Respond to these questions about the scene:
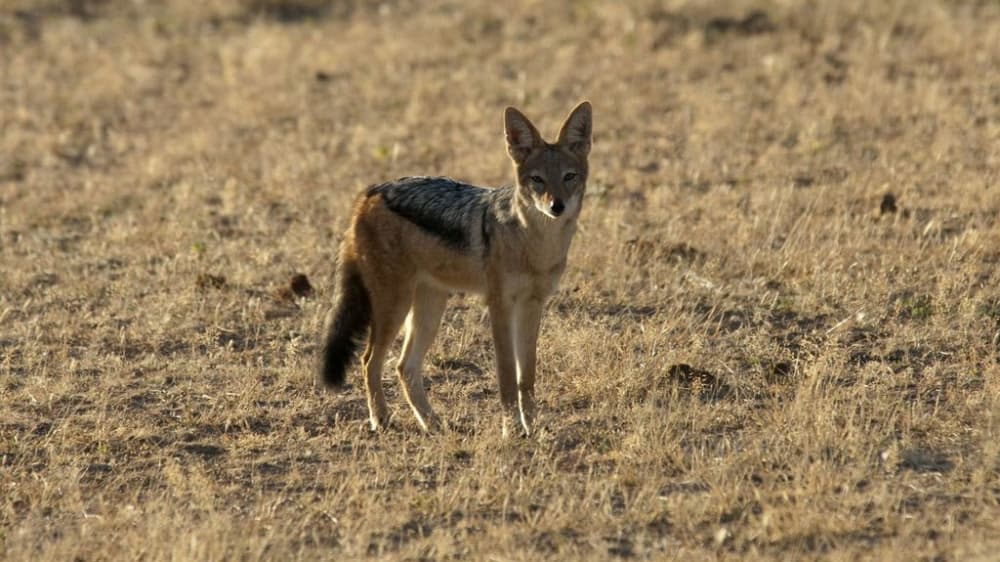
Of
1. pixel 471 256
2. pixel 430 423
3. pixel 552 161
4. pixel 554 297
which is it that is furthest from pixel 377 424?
pixel 554 297

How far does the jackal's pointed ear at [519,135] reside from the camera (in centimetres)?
761

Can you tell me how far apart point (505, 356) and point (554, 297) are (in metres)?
2.21

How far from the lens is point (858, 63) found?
50.3 ft

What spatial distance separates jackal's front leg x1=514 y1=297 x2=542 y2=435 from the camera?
7.48m

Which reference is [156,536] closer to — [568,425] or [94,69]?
[568,425]

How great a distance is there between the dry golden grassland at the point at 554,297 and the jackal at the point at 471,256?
0.93 ft

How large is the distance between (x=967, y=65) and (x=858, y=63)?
3.65 feet

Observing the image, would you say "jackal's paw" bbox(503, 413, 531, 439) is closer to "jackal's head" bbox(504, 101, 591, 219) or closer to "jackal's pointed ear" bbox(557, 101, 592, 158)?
"jackal's head" bbox(504, 101, 591, 219)

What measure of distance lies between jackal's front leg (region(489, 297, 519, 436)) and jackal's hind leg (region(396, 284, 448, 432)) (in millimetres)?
471

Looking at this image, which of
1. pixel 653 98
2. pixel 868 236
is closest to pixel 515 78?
pixel 653 98

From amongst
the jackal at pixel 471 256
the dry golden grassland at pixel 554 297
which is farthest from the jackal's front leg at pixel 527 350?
the dry golden grassland at pixel 554 297

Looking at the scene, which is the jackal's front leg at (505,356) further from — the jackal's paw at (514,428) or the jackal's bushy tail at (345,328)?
the jackal's bushy tail at (345,328)

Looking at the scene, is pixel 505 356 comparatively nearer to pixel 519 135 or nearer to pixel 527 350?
pixel 527 350

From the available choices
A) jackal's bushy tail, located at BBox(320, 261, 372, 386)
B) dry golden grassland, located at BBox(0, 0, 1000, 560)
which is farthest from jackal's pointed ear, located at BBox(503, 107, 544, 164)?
dry golden grassland, located at BBox(0, 0, 1000, 560)
